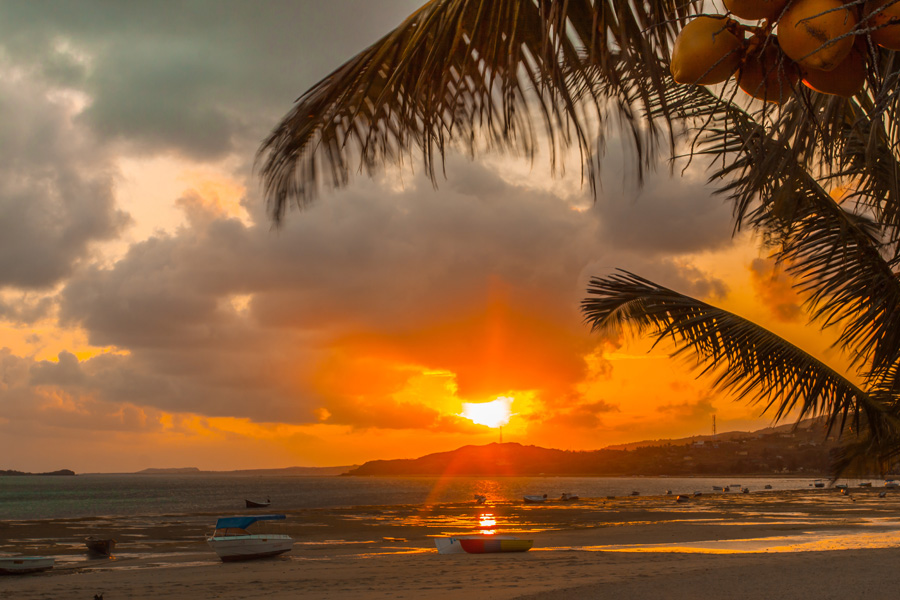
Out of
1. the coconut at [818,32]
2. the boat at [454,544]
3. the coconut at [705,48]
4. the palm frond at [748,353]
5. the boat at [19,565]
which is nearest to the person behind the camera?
the coconut at [818,32]

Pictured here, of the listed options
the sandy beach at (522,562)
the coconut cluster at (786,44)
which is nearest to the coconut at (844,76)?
the coconut cluster at (786,44)

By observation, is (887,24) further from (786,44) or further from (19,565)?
(19,565)

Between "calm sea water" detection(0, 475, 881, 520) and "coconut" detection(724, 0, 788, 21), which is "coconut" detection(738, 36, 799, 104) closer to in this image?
"coconut" detection(724, 0, 788, 21)

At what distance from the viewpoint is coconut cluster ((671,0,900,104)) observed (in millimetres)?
1095

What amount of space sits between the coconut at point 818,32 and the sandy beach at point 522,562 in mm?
12212

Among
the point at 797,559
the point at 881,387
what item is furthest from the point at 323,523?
the point at 881,387

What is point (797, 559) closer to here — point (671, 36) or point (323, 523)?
point (671, 36)

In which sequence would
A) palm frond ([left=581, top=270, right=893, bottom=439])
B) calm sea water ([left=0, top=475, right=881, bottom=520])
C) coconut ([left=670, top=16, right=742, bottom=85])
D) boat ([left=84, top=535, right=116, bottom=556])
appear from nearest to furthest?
coconut ([left=670, top=16, right=742, bottom=85]) < palm frond ([left=581, top=270, right=893, bottom=439]) < boat ([left=84, top=535, right=116, bottom=556]) < calm sea water ([left=0, top=475, right=881, bottom=520])

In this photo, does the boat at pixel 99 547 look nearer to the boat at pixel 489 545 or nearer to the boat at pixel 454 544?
the boat at pixel 454 544

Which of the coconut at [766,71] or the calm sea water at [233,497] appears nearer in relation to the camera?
the coconut at [766,71]

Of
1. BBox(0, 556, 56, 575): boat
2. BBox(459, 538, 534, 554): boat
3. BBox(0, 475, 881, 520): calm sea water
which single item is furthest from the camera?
BBox(0, 475, 881, 520): calm sea water

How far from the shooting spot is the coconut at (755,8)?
3.82ft

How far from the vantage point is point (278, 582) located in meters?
18.0

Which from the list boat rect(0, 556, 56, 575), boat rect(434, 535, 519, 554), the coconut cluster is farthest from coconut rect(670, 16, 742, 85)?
boat rect(0, 556, 56, 575)
